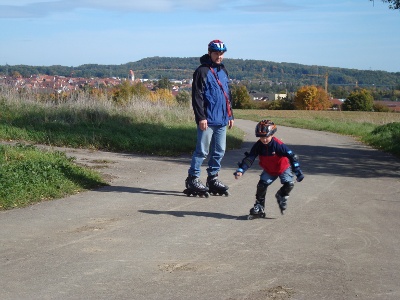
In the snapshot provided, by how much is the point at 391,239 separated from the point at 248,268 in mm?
2094

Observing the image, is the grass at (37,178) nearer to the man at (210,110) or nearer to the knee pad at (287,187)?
the man at (210,110)

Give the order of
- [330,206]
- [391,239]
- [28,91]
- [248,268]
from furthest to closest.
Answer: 1. [28,91]
2. [330,206]
3. [391,239]
4. [248,268]

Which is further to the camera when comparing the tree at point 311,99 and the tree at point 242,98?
the tree at point 311,99

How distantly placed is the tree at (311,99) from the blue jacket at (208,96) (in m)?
98.0

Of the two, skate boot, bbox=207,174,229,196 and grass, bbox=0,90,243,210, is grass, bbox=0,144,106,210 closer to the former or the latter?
grass, bbox=0,90,243,210

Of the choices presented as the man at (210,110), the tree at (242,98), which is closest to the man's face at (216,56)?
the man at (210,110)

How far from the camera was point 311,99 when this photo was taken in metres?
108

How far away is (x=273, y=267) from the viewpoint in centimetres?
598

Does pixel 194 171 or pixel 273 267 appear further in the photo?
pixel 194 171

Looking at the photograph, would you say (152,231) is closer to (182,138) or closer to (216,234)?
(216,234)

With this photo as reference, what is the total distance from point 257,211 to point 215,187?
5.59 feet

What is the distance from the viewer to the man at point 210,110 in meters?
9.51

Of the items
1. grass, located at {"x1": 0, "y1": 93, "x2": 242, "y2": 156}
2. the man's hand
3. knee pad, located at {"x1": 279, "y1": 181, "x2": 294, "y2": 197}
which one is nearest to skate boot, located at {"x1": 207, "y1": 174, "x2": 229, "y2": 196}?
the man's hand

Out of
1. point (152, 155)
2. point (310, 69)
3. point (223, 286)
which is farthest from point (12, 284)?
point (310, 69)
